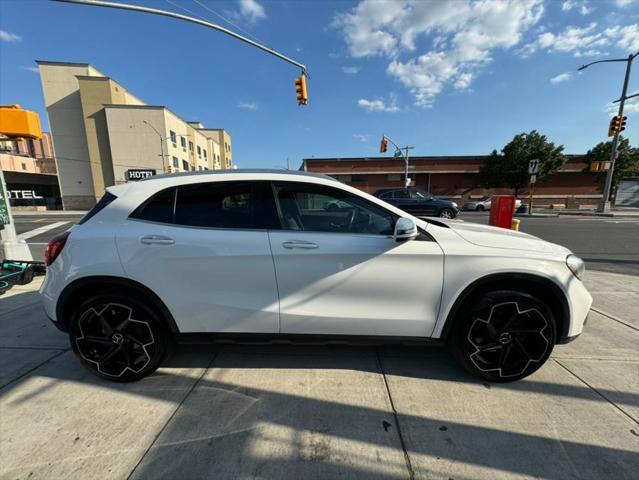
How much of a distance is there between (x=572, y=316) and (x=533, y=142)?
39.8 m

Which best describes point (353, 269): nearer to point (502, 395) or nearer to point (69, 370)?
point (502, 395)

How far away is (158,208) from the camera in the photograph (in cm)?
236

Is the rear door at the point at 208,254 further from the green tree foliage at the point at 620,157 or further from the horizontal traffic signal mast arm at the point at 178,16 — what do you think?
the green tree foliage at the point at 620,157

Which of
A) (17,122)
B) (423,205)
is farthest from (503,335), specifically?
Result: (423,205)

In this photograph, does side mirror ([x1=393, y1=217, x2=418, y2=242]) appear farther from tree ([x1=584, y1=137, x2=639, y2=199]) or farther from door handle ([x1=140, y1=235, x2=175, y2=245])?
tree ([x1=584, y1=137, x2=639, y2=199])

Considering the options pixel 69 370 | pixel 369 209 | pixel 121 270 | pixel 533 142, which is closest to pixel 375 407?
pixel 369 209

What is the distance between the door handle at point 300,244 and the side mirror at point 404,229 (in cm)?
63

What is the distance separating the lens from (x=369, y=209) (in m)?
2.37

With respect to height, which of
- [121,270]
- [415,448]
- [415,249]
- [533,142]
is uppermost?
[533,142]

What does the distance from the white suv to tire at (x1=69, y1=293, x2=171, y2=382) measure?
1 centimetres

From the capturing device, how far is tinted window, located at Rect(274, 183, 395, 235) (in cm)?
233

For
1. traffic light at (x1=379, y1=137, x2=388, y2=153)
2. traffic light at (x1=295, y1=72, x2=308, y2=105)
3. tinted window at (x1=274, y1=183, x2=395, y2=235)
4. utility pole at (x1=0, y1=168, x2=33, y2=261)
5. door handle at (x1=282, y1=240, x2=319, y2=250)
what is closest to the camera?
door handle at (x1=282, y1=240, x2=319, y2=250)

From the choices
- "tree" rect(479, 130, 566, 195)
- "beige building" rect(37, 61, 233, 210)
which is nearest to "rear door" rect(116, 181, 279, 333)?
"beige building" rect(37, 61, 233, 210)

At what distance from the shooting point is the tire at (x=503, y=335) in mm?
2291
